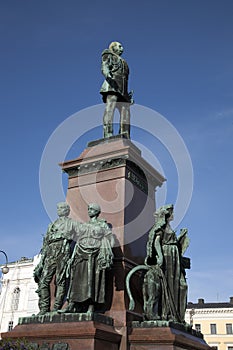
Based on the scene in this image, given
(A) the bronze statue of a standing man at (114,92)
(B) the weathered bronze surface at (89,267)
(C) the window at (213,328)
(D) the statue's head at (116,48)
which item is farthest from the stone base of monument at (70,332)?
(C) the window at (213,328)

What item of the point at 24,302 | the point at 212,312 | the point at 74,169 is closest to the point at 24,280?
the point at 24,302

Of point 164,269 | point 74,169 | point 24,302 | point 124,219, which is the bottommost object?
point 164,269

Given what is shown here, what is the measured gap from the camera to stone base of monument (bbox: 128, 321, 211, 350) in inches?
280

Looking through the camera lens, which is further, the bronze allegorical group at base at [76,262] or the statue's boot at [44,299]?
the statue's boot at [44,299]

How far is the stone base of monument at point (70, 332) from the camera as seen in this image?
683cm

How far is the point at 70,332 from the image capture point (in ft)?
22.9

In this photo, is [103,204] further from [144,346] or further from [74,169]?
[144,346]

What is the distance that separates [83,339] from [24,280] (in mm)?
44509

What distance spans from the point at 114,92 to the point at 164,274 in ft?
16.6

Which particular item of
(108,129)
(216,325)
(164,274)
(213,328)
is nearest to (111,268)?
(164,274)

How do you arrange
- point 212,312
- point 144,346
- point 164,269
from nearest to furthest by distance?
point 144,346, point 164,269, point 212,312

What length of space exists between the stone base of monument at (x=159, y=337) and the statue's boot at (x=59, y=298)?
4.50 ft

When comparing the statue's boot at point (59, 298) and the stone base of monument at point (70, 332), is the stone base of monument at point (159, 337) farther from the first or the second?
the statue's boot at point (59, 298)

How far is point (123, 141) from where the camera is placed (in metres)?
10.3
